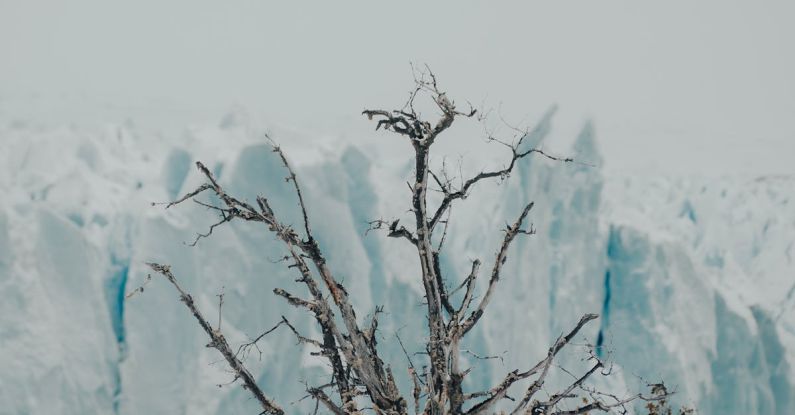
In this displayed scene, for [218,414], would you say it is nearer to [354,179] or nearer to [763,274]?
[354,179]

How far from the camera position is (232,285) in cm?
1183

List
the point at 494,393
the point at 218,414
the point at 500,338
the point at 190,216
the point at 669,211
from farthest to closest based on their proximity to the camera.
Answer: the point at 669,211
the point at 500,338
the point at 190,216
the point at 218,414
the point at 494,393

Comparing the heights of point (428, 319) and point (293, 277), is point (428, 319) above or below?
below

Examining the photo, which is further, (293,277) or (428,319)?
(293,277)

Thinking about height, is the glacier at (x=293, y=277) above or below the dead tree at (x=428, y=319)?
above

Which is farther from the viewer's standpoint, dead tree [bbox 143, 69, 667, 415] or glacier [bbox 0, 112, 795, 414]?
glacier [bbox 0, 112, 795, 414]

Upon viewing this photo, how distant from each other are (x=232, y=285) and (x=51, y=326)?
2.91 m

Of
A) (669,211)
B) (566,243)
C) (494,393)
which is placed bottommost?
(494,393)

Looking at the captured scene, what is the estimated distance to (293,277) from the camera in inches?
453

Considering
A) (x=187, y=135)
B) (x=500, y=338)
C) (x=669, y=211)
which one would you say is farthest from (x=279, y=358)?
(x=669, y=211)

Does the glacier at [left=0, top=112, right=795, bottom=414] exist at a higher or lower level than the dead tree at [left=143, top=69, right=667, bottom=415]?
higher

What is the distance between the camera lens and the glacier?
36.3 feet

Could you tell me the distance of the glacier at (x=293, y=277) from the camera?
11.1 meters

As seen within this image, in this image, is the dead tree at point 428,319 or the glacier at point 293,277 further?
the glacier at point 293,277
